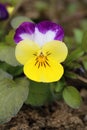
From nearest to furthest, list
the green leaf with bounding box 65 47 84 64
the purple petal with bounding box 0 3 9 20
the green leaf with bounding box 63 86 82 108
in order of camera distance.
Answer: the green leaf with bounding box 63 86 82 108 → the green leaf with bounding box 65 47 84 64 → the purple petal with bounding box 0 3 9 20

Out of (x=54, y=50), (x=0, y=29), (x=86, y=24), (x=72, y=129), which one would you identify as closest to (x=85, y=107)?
(x=72, y=129)

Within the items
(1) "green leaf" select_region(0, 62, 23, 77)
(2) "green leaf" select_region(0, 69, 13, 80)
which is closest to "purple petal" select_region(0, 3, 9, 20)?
(1) "green leaf" select_region(0, 62, 23, 77)

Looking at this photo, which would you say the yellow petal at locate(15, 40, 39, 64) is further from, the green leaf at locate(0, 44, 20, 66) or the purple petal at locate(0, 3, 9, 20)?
the purple petal at locate(0, 3, 9, 20)

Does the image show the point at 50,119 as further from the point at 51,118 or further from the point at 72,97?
the point at 72,97

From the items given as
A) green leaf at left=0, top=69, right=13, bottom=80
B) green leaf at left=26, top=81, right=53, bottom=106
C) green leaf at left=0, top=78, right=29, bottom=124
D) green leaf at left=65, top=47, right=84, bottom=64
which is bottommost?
green leaf at left=26, top=81, right=53, bottom=106

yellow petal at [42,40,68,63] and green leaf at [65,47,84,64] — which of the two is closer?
yellow petal at [42,40,68,63]

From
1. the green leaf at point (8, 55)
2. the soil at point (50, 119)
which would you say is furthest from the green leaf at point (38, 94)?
the green leaf at point (8, 55)

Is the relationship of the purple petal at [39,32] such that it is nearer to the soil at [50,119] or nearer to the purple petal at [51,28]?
the purple petal at [51,28]
